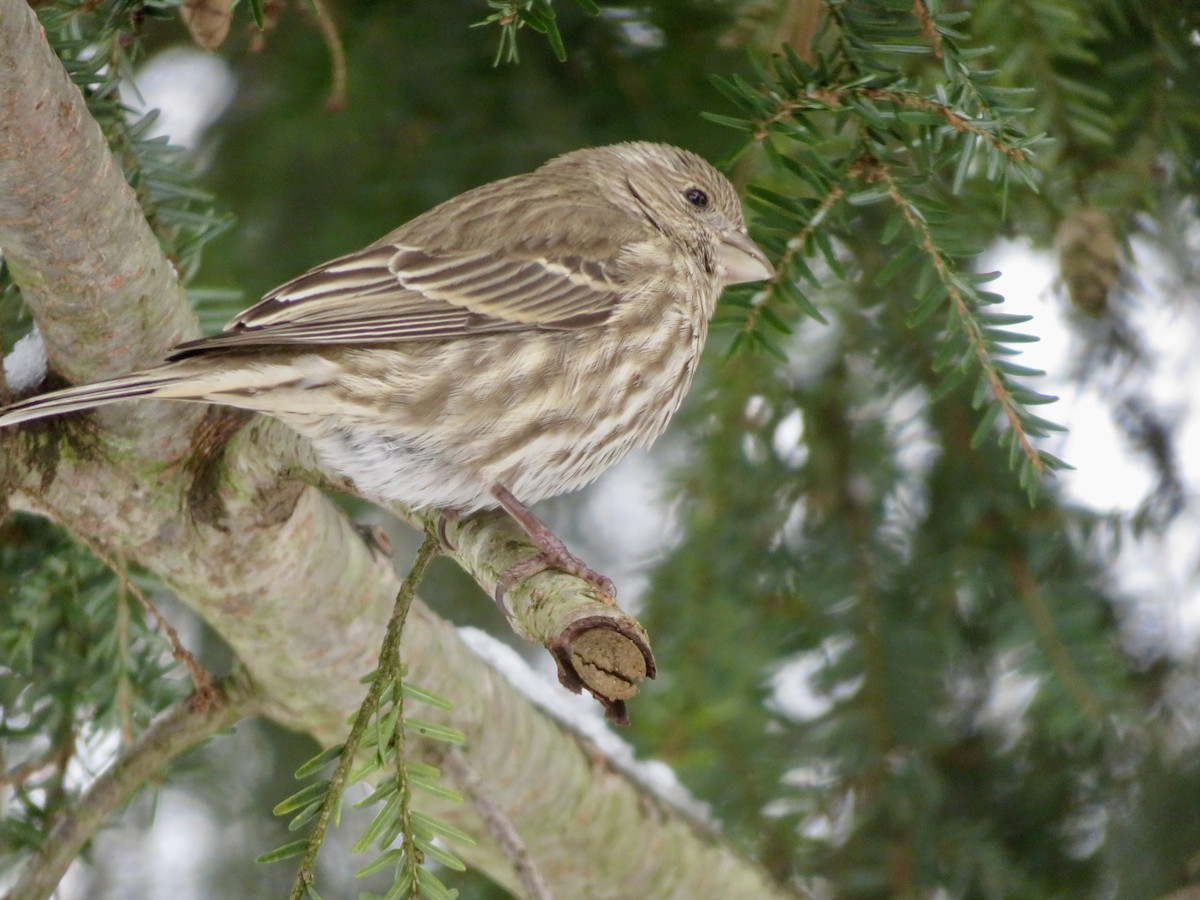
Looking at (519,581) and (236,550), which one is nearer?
(519,581)

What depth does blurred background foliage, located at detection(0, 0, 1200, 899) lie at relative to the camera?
2303 mm

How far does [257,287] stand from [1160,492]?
2.07 m

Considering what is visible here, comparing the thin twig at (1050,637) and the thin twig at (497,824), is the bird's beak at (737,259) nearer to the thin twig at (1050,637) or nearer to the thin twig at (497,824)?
the thin twig at (1050,637)

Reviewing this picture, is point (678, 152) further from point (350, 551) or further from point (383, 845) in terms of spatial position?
point (383, 845)

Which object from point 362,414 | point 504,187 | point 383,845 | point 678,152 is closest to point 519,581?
point 383,845

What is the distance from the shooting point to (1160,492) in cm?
281

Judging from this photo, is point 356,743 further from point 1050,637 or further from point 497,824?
point 1050,637

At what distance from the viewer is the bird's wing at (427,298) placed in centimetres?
A: 217

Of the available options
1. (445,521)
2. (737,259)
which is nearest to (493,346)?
(445,521)

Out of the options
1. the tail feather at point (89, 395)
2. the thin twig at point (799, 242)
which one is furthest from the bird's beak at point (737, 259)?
the tail feather at point (89, 395)

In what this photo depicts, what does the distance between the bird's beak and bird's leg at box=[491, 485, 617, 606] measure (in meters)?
0.73

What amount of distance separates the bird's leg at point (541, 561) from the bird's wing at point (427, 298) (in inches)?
13.9

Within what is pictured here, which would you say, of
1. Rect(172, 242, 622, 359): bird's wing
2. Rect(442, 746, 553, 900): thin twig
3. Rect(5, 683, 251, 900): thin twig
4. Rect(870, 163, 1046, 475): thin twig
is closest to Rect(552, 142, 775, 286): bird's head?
Rect(172, 242, 622, 359): bird's wing

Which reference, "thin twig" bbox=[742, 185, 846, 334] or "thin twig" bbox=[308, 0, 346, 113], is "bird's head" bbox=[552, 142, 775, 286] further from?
"thin twig" bbox=[742, 185, 846, 334]
